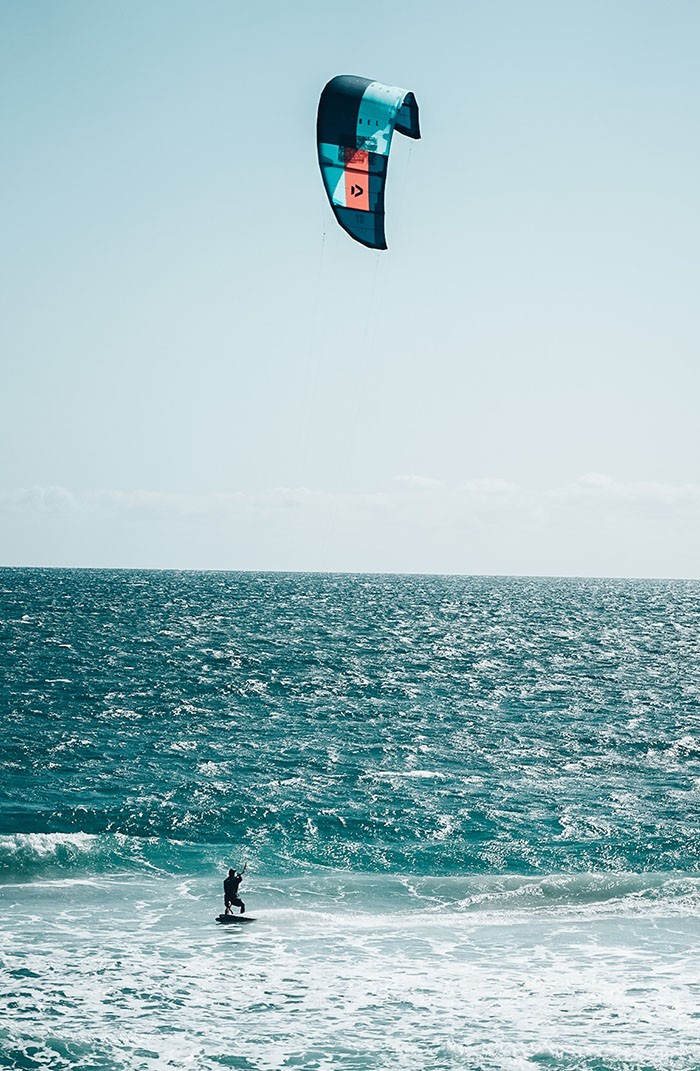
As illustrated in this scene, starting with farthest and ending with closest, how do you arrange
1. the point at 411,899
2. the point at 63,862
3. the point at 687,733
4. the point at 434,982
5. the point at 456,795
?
1. the point at 687,733
2. the point at 456,795
3. the point at 63,862
4. the point at 411,899
5. the point at 434,982

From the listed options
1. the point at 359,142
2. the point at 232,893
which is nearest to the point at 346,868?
the point at 232,893

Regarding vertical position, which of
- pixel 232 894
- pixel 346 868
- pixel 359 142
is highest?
pixel 359 142

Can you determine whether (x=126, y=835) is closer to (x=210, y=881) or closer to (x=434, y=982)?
(x=210, y=881)

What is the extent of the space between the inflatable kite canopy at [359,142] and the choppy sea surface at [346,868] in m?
18.0

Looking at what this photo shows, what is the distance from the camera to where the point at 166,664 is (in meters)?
71.1

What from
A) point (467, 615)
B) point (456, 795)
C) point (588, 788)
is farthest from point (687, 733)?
point (467, 615)

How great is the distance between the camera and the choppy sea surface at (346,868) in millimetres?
20281

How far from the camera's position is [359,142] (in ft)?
85.1

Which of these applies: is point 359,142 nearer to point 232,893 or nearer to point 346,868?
point 232,893

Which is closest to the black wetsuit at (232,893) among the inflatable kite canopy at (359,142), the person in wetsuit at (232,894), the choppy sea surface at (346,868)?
the person in wetsuit at (232,894)

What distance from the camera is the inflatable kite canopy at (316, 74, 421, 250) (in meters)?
25.4

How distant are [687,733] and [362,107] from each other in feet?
126

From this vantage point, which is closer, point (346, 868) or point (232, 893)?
point (232, 893)

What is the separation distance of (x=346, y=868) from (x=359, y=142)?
71.4ft
